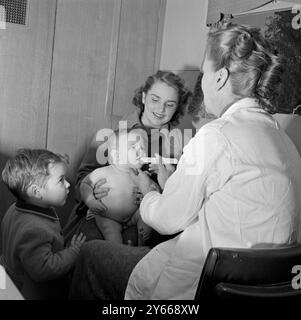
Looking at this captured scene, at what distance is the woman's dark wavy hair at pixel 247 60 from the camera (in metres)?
1.27

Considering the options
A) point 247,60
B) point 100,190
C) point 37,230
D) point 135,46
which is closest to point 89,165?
point 100,190

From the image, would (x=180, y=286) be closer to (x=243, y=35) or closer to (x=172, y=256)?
(x=172, y=256)

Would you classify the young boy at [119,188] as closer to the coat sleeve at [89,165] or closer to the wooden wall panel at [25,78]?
the coat sleeve at [89,165]

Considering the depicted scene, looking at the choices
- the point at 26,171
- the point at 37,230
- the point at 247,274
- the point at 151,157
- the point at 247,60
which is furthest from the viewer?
the point at 151,157

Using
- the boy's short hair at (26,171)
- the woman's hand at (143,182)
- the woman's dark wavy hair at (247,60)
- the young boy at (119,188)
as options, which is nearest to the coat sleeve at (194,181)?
the woman's dark wavy hair at (247,60)

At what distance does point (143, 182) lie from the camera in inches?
72.1

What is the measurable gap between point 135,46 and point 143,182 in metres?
1.37

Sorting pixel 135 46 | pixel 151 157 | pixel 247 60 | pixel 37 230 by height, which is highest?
pixel 135 46

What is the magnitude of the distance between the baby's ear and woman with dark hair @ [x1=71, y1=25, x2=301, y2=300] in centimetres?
54

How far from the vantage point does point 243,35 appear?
1.27 m

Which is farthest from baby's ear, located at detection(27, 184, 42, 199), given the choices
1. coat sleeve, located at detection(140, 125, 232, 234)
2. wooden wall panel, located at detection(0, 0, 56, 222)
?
wooden wall panel, located at detection(0, 0, 56, 222)

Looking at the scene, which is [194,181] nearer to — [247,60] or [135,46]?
[247,60]

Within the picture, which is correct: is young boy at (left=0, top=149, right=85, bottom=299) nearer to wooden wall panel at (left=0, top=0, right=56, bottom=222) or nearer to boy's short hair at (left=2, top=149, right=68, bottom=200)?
boy's short hair at (left=2, top=149, right=68, bottom=200)
